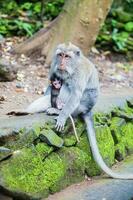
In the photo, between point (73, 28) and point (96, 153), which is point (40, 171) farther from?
point (73, 28)

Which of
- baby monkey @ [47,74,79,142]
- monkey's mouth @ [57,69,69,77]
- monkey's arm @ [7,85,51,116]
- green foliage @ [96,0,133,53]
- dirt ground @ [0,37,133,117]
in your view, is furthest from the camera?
green foliage @ [96,0,133,53]

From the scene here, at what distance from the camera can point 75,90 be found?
23.6ft

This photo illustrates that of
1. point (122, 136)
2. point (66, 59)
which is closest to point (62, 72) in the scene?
point (66, 59)

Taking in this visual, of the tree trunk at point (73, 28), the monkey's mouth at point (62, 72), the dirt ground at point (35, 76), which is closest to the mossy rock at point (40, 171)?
the monkey's mouth at point (62, 72)

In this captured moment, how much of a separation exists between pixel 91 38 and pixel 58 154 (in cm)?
539

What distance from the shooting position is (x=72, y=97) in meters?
7.14

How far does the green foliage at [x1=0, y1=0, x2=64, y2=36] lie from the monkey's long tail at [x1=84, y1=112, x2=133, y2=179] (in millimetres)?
5881

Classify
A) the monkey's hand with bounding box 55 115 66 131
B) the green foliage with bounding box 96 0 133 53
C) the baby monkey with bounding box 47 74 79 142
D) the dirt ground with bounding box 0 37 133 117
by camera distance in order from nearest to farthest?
1. the monkey's hand with bounding box 55 115 66 131
2. the baby monkey with bounding box 47 74 79 142
3. the dirt ground with bounding box 0 37 133 117
4. the green foliage with bounding box 96 0 133 53

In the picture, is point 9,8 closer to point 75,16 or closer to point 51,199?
point 75,16

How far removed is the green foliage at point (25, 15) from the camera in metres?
13.1

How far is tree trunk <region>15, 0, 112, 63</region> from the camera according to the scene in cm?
1180

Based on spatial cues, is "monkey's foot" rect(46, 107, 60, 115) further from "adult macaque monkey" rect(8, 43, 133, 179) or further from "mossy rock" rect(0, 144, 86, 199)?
"mossy rock" rect(0, 144, 86, 199)

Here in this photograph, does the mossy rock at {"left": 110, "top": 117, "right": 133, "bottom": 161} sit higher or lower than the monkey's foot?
lower

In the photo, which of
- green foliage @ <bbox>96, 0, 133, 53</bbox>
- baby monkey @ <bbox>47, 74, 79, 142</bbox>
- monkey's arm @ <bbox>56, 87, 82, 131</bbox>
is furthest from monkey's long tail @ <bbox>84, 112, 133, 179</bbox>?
green foliage @ <bbox>96, 0, 133, 53</bbox>
